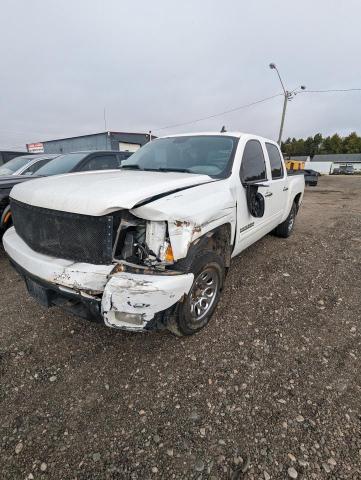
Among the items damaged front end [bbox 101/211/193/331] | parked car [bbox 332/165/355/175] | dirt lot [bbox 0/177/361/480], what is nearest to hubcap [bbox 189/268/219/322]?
dirt lot [bbox 0/177/361/480]

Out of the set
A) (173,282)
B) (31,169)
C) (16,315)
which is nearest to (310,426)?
(173,282)

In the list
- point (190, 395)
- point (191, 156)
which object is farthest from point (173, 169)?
point (190, 395)

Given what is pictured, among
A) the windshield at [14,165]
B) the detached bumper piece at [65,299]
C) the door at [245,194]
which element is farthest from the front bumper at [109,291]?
the windshield at [14,165]

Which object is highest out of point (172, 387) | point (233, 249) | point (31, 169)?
point (31, 169)

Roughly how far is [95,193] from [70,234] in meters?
0.37

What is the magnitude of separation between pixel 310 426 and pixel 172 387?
3.13 feet

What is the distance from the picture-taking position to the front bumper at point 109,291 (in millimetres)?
1821

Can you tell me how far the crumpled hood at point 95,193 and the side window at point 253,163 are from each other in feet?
2.74

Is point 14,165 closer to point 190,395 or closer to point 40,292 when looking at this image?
point 40,292

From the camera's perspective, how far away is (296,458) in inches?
61.4

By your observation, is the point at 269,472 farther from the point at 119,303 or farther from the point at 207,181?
the point at 207,181

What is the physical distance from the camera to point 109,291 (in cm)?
182

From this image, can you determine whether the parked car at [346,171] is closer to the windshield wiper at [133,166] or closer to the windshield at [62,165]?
the windshield at [62,165]

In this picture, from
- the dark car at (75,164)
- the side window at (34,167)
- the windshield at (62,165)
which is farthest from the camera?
the side window at (34,167)
